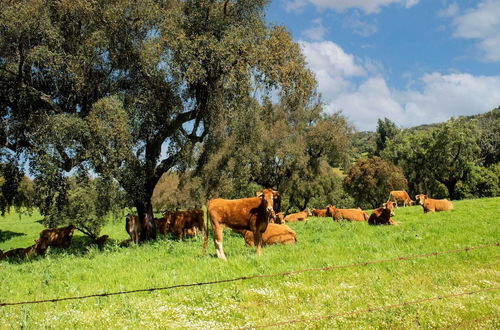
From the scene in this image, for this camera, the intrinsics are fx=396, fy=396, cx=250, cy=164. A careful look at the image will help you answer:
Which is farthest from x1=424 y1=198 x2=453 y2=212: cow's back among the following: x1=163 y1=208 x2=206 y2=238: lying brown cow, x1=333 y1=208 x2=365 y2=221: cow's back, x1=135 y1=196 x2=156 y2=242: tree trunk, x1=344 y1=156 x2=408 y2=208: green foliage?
x1=344 y1=156 x2=408 y2=208: green foliage

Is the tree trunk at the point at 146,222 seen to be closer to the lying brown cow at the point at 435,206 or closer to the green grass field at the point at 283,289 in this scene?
the green grass field at the point at 283,289

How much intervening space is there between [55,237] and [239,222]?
570 inches

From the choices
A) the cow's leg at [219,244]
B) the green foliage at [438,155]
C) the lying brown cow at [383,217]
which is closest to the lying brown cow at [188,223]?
the lying brown cow at [383,217]

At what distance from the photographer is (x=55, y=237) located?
73.3 ft

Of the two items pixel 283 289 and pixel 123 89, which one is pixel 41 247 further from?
pixel 283 289

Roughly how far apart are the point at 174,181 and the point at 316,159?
32.3 meters

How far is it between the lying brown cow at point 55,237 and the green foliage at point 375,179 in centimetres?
3797

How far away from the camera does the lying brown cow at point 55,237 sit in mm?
21928

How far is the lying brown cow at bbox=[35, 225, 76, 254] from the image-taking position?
863 inches

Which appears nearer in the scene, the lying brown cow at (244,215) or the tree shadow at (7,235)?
the lying brown cow at (244,215)

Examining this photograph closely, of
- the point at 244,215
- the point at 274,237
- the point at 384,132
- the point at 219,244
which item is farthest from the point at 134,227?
the point at 384,132

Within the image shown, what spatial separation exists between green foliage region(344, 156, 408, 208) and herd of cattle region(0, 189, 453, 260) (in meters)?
22.9

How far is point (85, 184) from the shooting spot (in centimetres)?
1642

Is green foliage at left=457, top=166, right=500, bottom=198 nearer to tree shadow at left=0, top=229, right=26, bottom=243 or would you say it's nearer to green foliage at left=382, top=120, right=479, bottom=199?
green foliage at left=382, top=120, right=479, bottom=199
